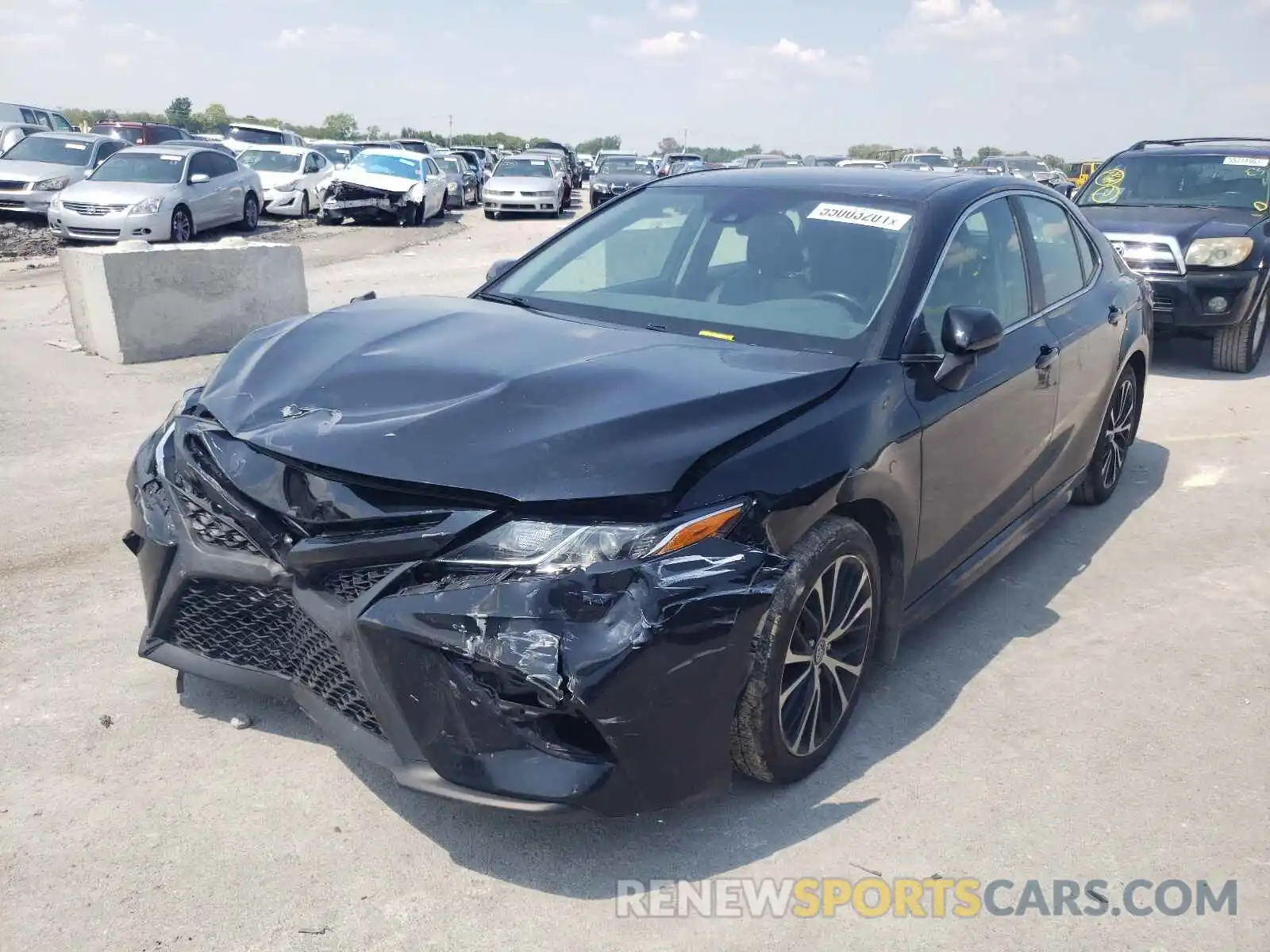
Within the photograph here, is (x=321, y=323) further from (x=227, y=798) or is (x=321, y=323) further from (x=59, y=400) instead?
(x=59, y=400)

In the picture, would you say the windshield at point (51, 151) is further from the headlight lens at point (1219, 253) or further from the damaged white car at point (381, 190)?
the headlight lens at point (1219, 253)

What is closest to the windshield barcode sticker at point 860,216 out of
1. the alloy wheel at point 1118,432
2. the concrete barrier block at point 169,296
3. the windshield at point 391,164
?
the alloy wheel at point 1118,432

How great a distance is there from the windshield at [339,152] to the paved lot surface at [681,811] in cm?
2462

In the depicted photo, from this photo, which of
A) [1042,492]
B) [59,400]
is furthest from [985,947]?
[59,400]

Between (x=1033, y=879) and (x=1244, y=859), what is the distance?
24.7 inches

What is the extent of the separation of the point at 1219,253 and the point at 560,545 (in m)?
8.40

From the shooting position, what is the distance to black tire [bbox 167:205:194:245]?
16.2 m

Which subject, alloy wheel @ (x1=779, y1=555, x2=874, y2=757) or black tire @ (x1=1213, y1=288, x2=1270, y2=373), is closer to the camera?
alloy wheel @ (x1=779, y1=555, x2=874, y2=757)

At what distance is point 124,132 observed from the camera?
A: 28547 millimetres

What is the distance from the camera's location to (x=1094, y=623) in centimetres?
447

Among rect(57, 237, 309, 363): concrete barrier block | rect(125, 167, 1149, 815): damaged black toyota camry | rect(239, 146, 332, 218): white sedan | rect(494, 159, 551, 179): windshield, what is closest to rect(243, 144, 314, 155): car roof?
rect(239, 146, 332, 218): white sedan

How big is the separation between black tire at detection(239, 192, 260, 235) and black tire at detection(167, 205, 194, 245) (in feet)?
6.84

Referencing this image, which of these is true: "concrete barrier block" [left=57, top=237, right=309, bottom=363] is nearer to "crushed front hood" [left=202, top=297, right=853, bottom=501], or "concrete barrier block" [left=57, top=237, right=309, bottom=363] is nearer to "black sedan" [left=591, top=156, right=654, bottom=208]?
"crushed front hood" [left=202, top=297, right=853, bottom=501]

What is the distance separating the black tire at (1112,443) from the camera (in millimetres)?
5629
